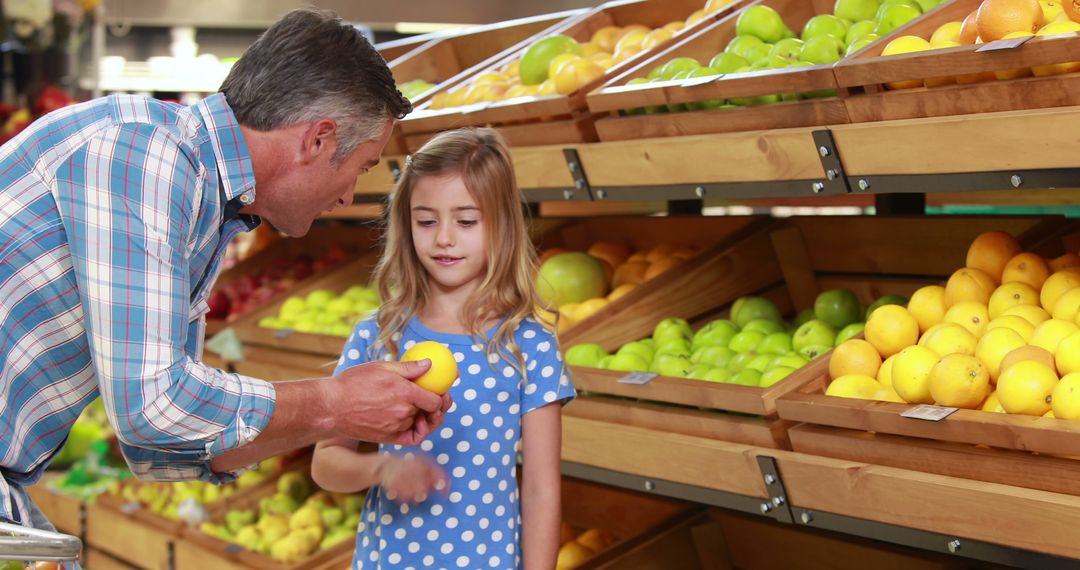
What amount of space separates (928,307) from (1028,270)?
20 centimetres

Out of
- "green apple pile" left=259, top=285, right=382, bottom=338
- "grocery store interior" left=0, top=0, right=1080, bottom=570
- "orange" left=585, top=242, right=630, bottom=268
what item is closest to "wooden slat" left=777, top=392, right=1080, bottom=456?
"grocery store interior" left=0, top=0, right=1080, bottom=570

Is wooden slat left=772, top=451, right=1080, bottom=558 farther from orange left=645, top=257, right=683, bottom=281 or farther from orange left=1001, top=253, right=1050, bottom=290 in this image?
orange left=645, top=257, right=683, bottom=281

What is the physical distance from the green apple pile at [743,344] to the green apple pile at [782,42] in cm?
55

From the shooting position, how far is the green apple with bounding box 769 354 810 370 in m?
2.38

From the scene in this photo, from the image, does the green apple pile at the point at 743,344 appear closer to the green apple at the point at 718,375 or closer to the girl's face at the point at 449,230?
the green apple at the point at 718,375

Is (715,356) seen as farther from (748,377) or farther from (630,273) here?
(630,273)

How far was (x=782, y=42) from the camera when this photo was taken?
2582 millimetres

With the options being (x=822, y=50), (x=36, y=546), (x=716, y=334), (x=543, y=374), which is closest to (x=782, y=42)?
(x=822, y=50)

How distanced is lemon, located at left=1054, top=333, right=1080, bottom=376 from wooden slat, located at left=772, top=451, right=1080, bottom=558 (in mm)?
238

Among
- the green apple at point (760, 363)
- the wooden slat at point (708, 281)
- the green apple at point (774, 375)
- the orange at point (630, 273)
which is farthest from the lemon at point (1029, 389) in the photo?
the orange at point (630, 273)

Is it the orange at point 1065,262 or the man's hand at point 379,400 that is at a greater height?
the man's hand at point 379,400

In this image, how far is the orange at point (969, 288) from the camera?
7.25 feet

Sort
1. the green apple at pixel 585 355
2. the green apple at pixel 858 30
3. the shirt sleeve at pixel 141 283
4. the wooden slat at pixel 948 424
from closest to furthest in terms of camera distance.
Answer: the shirt sleeve at pixel 141 283 < the wooden slat at pixel 948 424 < the green apple at pixel 858 30 < the green apple at pixel 585 355

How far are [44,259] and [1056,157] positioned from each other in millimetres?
1452
